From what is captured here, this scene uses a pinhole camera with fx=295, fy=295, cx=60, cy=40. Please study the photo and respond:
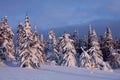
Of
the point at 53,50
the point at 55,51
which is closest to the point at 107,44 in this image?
the point at 55,51

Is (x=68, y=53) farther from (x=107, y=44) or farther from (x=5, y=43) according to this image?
(x=107, y=44)

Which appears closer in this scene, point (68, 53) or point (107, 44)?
point (68, 53)

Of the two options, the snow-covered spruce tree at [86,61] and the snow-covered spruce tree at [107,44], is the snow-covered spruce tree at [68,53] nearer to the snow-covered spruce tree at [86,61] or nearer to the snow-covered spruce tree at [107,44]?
the snow-covered spruce tree at [86,61]

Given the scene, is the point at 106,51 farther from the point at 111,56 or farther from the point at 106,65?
the point at 106,65

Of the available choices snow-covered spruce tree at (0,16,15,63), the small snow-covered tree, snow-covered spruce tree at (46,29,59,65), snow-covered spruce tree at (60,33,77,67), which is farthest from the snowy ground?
the small snow-covered tree

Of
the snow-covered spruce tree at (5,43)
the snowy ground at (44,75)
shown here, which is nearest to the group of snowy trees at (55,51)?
the snow-covered spruce tree at (5,43)

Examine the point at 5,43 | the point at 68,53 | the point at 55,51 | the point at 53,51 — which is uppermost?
the point at 53,51

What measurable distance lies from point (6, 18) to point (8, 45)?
6.13 meters

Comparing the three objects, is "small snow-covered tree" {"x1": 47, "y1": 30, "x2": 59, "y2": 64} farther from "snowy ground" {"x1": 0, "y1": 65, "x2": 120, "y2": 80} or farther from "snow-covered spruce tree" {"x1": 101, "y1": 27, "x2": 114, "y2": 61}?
"snowy ground" {"x1": 0, "y1": 65, "x2": 120, "y2": 80}

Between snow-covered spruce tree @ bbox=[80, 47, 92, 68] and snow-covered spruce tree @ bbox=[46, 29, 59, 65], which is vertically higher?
snow-covered spruce tree @ bbox=[46, 29, 59, 65]

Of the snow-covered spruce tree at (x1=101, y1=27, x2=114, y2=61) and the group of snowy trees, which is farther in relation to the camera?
the snow-covered spruce tree at (x1=101, y1=27, x2=114, y2=61)

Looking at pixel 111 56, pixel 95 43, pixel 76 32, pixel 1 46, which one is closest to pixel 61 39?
pixel 95 43

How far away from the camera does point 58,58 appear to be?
3314 inches

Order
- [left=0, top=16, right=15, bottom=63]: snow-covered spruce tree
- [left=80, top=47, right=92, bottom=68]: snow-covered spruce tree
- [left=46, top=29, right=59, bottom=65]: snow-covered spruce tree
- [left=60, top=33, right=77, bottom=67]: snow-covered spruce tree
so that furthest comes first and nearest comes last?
[left=46, top=29, right=59, bottom=65]: snow-covered spruce tree
[left=60, top=33, right=77, bottom=67]: snow-covered spruce tree
[left=80, top=47, right=92, bottom=68]: snow-covered spruce tree
[left=0, top=16, right=15, bottom=63]: snow-covered spruce tree
